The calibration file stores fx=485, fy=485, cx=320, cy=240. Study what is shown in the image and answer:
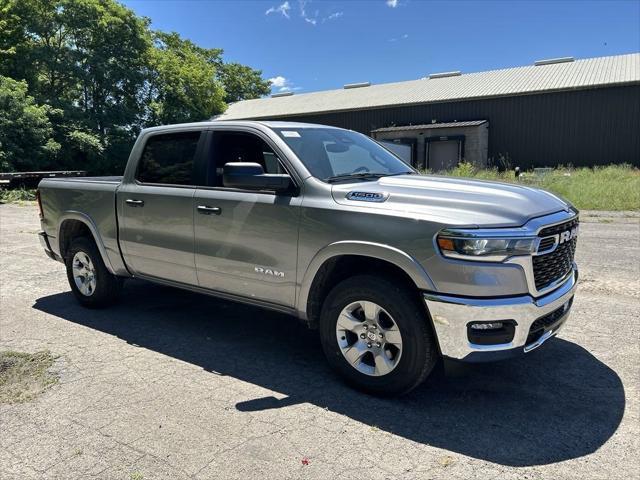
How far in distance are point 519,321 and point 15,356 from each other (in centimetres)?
415

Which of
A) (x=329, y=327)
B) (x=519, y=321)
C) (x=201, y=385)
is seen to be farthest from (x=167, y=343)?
(x=519, y=321)

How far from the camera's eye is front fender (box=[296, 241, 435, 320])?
10.4 feet

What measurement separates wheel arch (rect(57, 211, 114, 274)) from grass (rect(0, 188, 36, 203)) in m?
16.7

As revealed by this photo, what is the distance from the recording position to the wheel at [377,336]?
3.26 metres

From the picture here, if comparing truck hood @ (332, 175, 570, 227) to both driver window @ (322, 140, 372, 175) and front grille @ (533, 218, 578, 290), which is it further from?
driver window @ (322, 140, 372, 175)

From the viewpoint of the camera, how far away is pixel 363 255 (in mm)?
3408

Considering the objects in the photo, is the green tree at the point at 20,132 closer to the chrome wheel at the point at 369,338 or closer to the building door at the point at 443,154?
the building door at the point at 443,154

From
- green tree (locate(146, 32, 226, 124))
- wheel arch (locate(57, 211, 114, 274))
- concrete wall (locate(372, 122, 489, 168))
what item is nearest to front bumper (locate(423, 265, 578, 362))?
wheel arch (locate(57, 211, 114, 274))

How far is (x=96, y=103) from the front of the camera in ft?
112

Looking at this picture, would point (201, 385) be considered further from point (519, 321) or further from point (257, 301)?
point (519, 321)

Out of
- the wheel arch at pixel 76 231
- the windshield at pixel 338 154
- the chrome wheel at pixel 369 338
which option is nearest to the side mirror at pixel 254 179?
the windshield at pixel 338 154

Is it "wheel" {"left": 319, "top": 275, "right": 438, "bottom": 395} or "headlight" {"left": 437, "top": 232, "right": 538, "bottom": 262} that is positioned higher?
"headlight" {"left": 437, "top": 232, "right": 538, "bottom": 262}

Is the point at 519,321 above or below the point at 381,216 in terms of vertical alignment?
below

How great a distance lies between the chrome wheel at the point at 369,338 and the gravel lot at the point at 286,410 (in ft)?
0.86
